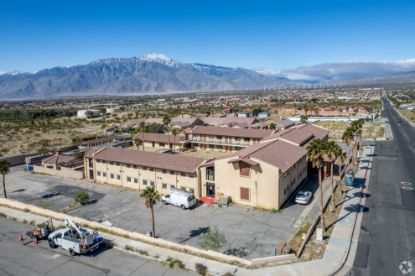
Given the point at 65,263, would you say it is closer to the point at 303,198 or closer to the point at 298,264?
the point at 298,264

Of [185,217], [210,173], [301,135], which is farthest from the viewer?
[301,135]

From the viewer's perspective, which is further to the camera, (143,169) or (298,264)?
(143,169)

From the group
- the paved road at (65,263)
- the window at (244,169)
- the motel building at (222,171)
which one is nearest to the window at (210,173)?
the motel building at (222,171)

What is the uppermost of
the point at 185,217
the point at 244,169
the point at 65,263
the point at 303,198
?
the point at 244,169

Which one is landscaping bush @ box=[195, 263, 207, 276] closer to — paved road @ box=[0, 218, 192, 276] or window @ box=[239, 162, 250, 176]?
paved road @ box=[0, 218, 192, 276]

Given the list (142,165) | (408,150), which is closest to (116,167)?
(142,165)

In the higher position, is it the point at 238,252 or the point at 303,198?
the point at 303,198

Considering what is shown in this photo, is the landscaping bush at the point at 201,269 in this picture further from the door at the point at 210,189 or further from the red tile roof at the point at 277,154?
the door at the point at 210,189

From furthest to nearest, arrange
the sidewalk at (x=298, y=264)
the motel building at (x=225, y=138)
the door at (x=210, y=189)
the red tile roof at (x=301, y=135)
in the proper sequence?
1. the motel building at (x=225, y=138)
2. the red tile roof at (x=301, y=135)
3. the door at (x=210, y=189)
4. the sidewalk at (x=298, y=264)

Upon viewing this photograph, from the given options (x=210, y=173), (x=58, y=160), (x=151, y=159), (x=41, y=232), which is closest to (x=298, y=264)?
(x=210, y=173)
